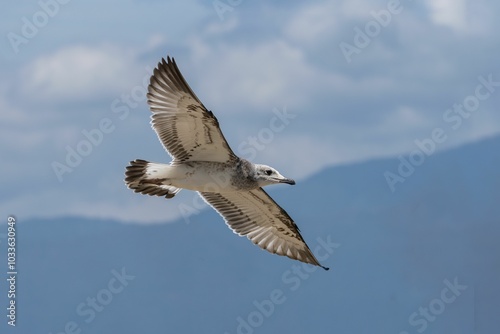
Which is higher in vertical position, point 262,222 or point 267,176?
point 267,176

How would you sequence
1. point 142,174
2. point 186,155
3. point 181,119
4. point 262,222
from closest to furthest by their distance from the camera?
point 181,119
point 142,174
point 186,155
point 262,222

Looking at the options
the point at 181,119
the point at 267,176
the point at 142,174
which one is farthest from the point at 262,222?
the point at 181,119

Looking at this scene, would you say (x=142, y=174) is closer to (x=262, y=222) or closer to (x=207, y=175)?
(x=207, y=175)

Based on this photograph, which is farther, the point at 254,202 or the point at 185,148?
the point at 254,202

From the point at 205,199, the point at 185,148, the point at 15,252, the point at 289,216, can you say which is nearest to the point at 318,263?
the point at 289,216

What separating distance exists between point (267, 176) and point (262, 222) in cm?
154

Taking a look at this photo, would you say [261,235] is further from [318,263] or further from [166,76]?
[166,76]

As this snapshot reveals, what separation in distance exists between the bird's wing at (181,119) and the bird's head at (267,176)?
0.32 metres

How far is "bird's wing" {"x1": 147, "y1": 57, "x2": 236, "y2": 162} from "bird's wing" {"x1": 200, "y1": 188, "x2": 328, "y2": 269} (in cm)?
127

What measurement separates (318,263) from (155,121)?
2.88 metres

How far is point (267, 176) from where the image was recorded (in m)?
12.4

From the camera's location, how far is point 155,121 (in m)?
12.2

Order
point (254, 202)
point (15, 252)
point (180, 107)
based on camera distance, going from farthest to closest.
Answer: point (15, 252)
point (254, 202)
point (180, 107)

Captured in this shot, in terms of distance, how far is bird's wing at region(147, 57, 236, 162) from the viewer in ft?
39.4
